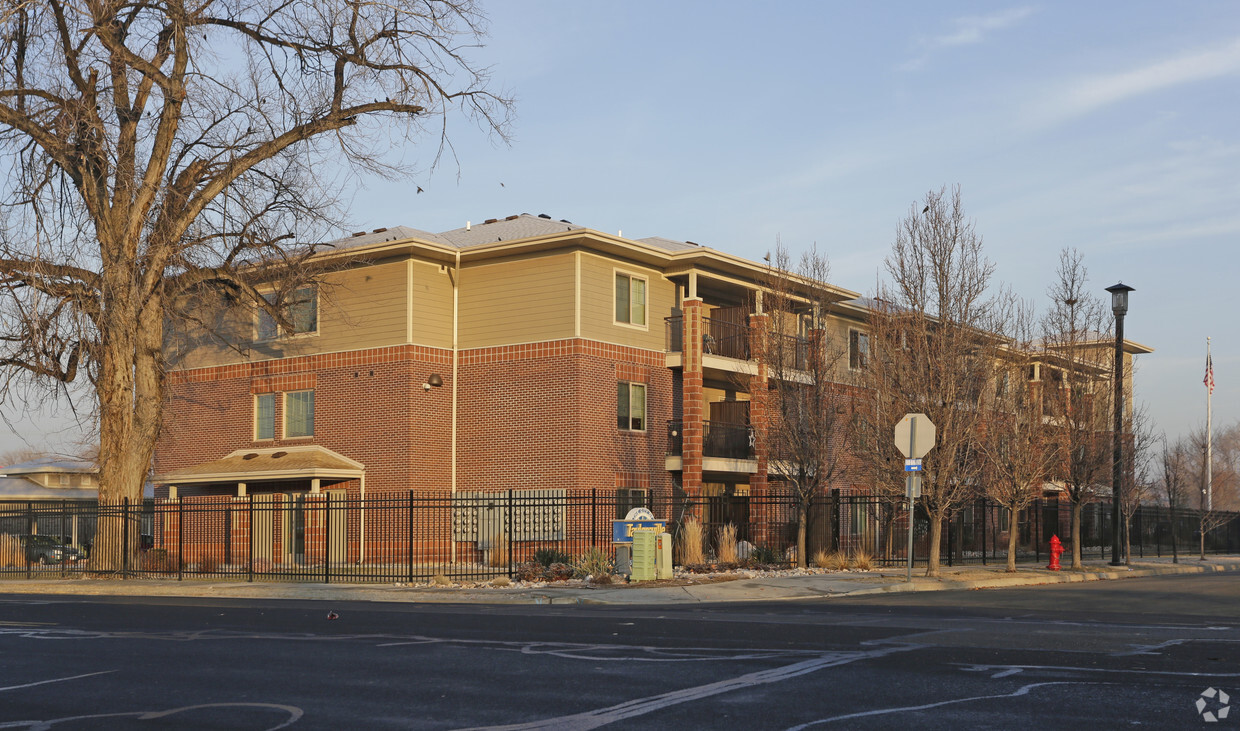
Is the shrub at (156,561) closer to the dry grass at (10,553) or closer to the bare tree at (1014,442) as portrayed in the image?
the dry grass at (10,553)

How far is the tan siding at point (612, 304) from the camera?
32.7 meters

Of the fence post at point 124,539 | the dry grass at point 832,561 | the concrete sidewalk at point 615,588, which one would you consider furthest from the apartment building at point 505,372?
the concrete sidewalk at point 615,588

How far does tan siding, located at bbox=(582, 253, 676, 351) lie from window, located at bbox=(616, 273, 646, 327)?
152 mm

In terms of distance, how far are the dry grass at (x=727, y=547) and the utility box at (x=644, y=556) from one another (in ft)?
12.0

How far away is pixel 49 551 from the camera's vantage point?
120 feet

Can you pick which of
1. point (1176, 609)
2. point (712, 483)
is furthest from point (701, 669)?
point (712, 483)

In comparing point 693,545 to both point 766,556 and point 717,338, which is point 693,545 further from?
point 717,338

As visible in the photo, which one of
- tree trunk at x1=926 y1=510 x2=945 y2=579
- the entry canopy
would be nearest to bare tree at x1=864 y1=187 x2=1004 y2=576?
tree trunk at x1=926 y1=510 x2=945 y2=579

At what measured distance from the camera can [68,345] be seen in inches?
1065

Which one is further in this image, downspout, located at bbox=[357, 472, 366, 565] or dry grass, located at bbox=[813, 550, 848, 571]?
downspout, located at bbox=[357, 472, 366, 565]

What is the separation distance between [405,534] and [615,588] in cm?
1148

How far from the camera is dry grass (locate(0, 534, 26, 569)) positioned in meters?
32.2

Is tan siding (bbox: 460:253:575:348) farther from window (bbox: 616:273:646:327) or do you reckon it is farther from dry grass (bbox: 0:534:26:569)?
dry grass (bbox: 0:534:26:569)

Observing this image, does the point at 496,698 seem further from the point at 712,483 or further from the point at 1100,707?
the point at 712,483
